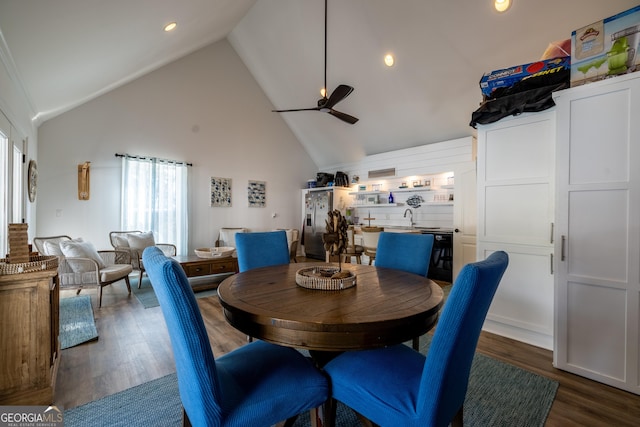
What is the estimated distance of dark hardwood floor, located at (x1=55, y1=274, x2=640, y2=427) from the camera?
170 centimetres

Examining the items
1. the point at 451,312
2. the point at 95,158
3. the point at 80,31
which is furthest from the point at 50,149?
the point at 451,312

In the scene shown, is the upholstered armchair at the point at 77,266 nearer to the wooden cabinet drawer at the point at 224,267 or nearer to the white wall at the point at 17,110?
Answer: the white wall at the point at 17,110

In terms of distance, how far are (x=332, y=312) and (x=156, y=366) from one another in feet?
5.92

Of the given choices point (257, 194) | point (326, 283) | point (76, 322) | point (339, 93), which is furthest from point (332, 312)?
point (257, 194)

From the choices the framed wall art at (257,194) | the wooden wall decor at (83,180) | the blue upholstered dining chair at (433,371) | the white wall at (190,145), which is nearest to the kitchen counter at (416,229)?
the framed wall art at (257,194)

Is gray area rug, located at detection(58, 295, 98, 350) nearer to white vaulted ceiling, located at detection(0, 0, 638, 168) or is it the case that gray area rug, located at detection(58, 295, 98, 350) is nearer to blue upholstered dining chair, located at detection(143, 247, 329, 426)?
blue upholstered dining chair, located at detection(143, 247, 329, 426)

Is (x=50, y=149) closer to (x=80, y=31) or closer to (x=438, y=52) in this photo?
(x=80, y=31)

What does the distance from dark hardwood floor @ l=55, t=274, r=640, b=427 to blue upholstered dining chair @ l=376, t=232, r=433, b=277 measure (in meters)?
0.97

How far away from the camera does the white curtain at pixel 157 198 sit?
507 centimetres

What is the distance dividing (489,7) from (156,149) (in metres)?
5.52

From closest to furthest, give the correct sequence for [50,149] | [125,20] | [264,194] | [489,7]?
1. [125,20]
2. [489,7]
3. [50,149]
4. [264,194]

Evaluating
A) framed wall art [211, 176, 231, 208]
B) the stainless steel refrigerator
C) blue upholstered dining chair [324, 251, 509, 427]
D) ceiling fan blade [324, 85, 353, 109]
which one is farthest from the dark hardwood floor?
the stainless steel refrigerator

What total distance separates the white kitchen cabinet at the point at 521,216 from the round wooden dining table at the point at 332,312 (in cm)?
148

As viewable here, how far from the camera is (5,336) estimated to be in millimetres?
1597
